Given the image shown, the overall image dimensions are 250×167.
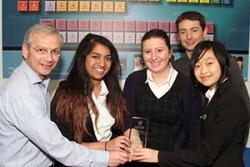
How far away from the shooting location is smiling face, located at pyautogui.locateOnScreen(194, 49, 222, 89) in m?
1.83

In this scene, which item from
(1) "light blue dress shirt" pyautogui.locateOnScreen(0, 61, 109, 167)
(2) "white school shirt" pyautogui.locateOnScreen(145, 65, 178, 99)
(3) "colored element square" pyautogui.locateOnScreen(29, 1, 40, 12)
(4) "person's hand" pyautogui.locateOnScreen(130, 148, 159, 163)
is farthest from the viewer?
(3) "colored element square" pyautogui.locateOnScreen(29, 1, 40, 12)

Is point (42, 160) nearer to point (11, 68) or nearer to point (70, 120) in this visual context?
point (70, 120)

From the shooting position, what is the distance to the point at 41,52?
5.97 ft

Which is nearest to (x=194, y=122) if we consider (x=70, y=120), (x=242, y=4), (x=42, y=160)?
(x=70, y=120)

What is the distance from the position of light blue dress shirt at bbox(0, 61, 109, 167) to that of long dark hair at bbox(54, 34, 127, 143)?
0.19 meters

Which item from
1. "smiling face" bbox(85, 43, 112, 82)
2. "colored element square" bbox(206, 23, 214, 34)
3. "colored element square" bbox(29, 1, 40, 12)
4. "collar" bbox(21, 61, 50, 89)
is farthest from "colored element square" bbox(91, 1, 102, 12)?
"collar" bbox(21, 61, 50, 89)

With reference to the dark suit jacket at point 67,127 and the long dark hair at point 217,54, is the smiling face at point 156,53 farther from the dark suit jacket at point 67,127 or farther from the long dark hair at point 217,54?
the dark suit jacket at point 67,127

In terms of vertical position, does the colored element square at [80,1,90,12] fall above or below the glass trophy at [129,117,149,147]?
above

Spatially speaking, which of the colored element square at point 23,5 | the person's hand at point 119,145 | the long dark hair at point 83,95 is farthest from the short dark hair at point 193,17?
the colored element square at point 23,5

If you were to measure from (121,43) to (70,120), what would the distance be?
3.29ft

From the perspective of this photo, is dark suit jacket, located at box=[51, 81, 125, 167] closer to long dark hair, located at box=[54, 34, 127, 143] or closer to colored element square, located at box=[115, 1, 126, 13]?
long dark hair, located at box=[54, 34, 127, 143]

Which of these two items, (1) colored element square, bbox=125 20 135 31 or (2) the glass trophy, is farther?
(1) colored element square, bbox=125 20 135 31

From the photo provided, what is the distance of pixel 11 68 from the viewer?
282 cm

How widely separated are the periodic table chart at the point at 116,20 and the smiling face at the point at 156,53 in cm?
71
